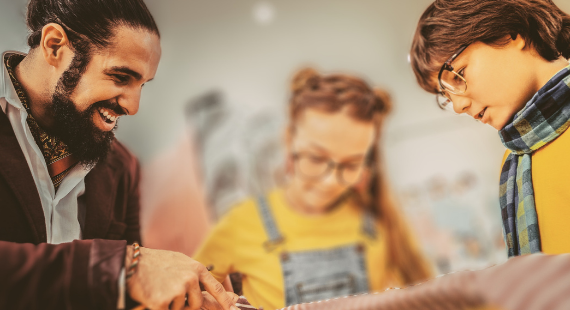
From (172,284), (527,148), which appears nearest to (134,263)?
(172,284)

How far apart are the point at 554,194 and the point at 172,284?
2.42ft

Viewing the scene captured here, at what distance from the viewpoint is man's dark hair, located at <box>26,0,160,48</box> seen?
699mm

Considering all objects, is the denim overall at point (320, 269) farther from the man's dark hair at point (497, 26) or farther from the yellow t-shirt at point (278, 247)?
the man's dark hair at point (497, 26)

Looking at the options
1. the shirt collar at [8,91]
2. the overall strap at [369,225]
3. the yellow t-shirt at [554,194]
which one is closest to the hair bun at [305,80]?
the overall strap at [369,225]

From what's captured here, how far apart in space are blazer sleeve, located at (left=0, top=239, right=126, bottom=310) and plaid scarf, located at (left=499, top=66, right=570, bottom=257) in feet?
2.55

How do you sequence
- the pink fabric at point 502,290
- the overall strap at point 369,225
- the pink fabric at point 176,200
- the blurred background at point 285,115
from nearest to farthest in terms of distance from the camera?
the pink fabric at point 502,290
the pink fabric at point 176,200
the overall strap at point 369,225
the blurred background at point 285,115

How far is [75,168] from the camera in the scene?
0.76 m

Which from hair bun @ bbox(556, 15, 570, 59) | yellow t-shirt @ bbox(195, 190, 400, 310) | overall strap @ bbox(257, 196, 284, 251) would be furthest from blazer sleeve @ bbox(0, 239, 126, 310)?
hair bun @ bbox(556, 15, 570, 59)

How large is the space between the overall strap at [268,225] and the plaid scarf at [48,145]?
0.60 m

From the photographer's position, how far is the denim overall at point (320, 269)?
3.50ft

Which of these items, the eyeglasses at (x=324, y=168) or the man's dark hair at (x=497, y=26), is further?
the eyeglasses at (x=324, y=168)

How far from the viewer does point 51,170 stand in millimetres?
722

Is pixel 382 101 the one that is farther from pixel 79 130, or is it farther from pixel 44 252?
pixel 44 252

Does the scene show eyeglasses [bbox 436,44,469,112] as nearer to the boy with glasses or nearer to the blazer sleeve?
the boy with glasses
